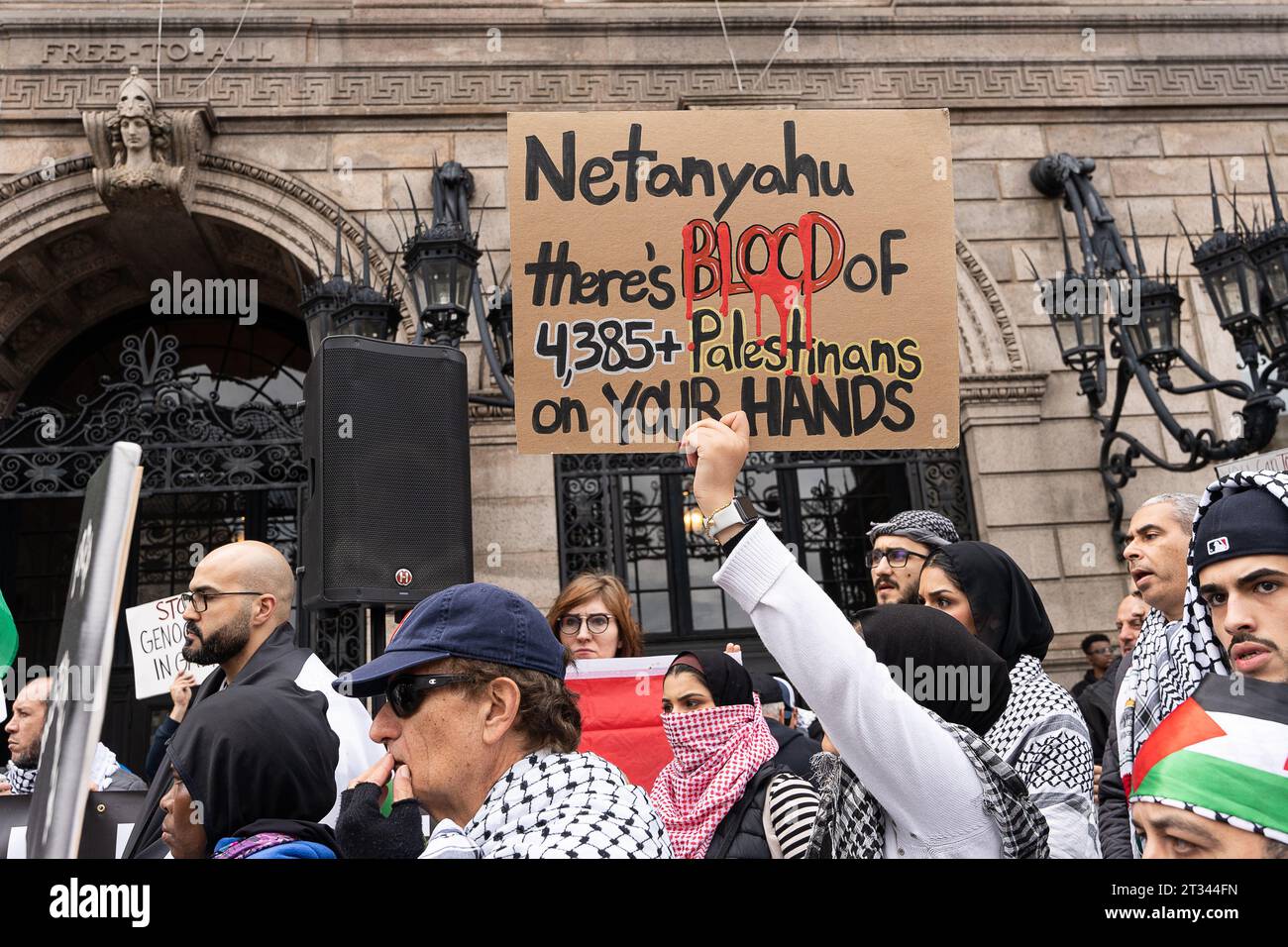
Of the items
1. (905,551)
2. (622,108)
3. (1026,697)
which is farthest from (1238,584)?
(622,108)

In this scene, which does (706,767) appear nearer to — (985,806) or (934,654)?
(934,654)

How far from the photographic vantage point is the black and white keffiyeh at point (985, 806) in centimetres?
209

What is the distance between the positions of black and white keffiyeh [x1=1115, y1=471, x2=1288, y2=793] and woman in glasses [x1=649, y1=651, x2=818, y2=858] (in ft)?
2.96

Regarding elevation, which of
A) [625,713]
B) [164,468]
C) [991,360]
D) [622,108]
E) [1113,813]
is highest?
[622,108]

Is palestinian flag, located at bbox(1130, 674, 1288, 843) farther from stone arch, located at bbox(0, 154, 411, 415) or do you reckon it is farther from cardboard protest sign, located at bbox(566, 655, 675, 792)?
stone arch, located at bbox(0, 154, 411, 415)

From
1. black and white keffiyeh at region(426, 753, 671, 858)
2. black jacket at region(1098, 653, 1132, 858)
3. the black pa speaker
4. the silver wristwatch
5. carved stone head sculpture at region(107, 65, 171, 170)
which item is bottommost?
black jacket at region(1098, 653, 1132, 858)

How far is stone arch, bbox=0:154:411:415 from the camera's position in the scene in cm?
987

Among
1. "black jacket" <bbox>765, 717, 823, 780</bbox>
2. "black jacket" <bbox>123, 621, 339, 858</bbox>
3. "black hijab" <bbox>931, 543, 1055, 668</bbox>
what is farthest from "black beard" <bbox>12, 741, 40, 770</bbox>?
"black hijab" <bbox>931, 543, 1055, 668</bbox>

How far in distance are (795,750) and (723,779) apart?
1.98 ft

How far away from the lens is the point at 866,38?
10.9 metres

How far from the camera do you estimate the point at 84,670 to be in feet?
5.42
